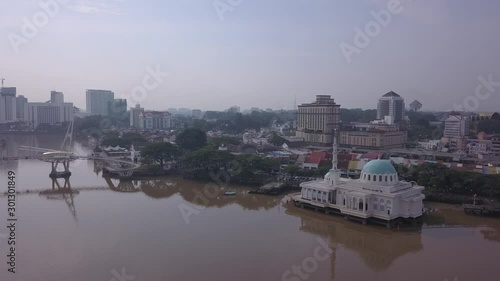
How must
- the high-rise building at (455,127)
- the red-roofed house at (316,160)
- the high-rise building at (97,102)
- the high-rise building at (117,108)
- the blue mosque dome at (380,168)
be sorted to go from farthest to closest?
the high-rise building at (97,102), the high-rise building at (117,108), the high-rise building at (455,127), the red-roofed house at (316,160), the blue mosque dome at (380,168)

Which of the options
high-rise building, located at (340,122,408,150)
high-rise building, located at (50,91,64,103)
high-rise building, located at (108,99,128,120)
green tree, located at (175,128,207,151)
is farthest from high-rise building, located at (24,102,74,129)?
high-rise building, located at (340,122,408,150)

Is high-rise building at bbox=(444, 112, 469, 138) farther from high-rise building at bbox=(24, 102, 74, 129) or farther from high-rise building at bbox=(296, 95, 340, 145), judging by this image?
high-rise building at bbox=(24, 102, 74, 129)

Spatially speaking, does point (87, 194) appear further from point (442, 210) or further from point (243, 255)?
point (442, 210)

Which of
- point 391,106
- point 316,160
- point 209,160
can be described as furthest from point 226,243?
point 391,106

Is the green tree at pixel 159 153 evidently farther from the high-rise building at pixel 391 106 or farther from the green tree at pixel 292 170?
the high-rise building at pixel 391 106

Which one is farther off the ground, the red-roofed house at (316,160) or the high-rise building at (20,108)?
the high-rise building at (20,108)

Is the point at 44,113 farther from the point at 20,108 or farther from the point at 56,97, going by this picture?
the point at 56,97

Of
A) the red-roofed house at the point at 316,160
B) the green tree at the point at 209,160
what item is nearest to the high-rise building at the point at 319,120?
the red-roofed house at the point at 316,160

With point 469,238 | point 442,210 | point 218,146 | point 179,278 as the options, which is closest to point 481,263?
point 469,238
